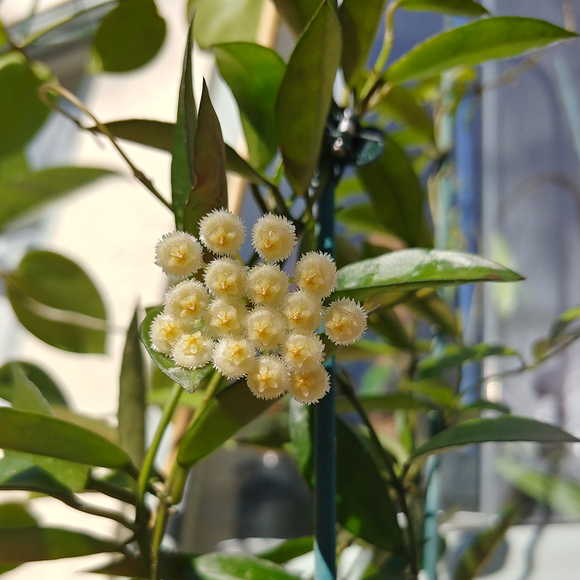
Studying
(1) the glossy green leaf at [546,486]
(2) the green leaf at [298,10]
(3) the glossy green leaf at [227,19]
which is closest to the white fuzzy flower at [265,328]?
(2) the green leaf at [298,10]

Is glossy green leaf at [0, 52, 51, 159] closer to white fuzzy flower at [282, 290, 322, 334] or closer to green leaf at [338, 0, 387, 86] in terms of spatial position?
green leaf at [338, 0, 387, 86]

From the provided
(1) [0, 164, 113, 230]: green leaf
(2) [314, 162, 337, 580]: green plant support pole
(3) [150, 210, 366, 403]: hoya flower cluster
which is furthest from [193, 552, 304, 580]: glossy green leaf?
(1) [0, 164, 113, 230]: green leaf

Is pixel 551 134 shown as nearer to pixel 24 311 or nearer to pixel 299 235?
pixel 299 235

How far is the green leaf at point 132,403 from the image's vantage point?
1.19 ft

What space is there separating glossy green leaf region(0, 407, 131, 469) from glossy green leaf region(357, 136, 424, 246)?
28cm

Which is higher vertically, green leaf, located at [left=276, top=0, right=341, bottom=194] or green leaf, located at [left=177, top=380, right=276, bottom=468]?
green leaf, located at [left=276, top=0, right=341, bottom=194]

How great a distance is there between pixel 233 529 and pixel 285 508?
9 cm

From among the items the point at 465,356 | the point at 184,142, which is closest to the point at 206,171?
the point at 184,142

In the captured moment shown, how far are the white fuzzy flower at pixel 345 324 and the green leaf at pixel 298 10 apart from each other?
0.73 feet

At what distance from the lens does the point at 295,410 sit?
386 mm

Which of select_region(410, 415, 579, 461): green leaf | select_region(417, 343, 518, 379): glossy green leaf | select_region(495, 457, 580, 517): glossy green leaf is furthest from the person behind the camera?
select_region(495, 457, 580, 517): glossy green leaf

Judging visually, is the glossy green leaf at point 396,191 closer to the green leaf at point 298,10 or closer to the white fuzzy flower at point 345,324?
the green leaf at point 298,10

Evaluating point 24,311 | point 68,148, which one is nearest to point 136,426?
point 24,311

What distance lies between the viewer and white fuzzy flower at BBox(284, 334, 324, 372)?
0.72 ft
